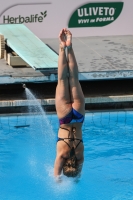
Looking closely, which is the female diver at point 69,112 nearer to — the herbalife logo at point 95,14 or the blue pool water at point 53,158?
the blue pool water at point 53,158

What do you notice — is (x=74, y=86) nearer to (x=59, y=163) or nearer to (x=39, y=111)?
(x=59, y=163)

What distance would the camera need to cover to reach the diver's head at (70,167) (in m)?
6.35

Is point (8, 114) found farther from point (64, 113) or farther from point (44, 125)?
point (64, 113)

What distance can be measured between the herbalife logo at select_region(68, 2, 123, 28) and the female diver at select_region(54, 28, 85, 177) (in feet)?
22.0

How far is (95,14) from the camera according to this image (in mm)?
13023

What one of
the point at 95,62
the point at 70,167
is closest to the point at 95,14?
the point at 95,62

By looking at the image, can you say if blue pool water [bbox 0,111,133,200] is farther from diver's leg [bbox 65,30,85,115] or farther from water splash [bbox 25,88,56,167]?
diver's leg [bbox 65,30,85,115]

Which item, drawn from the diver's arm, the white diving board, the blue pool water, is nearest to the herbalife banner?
the white diving board

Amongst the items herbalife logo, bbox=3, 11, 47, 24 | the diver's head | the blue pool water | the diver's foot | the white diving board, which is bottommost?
the blue pool water

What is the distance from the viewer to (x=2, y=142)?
9.06 m

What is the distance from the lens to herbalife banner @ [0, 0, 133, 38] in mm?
12438

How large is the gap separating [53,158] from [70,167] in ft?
7.41

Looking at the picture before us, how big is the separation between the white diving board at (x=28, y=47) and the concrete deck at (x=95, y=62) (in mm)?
284

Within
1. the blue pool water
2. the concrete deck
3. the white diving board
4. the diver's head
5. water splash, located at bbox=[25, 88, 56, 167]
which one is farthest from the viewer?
the concrete deck
